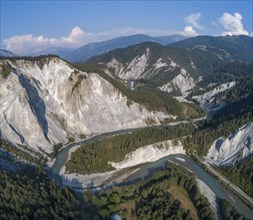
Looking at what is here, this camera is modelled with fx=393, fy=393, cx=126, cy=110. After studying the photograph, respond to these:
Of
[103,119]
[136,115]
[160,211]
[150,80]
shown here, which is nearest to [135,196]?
[160,211]

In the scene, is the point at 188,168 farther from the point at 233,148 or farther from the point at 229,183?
the point at 233,148

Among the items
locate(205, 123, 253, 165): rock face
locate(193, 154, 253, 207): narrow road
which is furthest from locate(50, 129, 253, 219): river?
locate(205, 123, 253, 165): rock face

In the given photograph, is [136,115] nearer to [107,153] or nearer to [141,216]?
[107,153]

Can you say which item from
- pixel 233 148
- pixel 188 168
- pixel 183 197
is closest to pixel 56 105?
pixel 188 168

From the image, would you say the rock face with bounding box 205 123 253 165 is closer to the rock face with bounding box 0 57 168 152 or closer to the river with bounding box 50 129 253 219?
the river with bounding box 50 129 253 219

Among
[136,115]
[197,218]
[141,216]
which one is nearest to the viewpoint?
[141,216]
